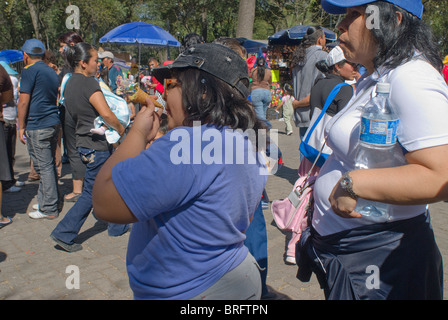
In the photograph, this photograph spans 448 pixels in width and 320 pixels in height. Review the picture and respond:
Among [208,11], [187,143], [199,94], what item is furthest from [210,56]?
[208,11]

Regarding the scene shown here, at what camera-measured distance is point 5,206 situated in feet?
19.2

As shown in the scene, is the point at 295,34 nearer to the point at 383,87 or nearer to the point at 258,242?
the point at 258,242

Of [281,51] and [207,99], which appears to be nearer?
[207,99]

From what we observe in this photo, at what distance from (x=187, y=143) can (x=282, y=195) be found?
492 cm

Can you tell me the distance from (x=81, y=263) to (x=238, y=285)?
288 cm

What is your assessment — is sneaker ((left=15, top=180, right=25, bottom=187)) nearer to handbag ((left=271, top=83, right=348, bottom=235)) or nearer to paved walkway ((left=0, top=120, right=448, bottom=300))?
paved walkway ((left=0, top=120, right=448, bottom=300))

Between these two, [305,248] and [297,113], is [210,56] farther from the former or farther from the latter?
[297,113]

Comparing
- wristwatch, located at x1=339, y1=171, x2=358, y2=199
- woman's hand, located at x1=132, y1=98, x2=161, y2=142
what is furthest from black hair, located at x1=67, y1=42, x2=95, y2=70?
wristwatch, located at x1=339, y1=171, x2=358, y2=199

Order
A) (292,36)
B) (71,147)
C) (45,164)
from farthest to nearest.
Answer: (292,36) → (71,147) → (45,164)

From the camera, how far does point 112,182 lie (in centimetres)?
146

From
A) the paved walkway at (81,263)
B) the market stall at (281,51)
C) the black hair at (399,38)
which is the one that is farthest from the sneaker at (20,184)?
the market stall at (281,51)

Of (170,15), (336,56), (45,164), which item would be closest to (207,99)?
(336,56)

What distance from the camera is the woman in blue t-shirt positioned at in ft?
4.81

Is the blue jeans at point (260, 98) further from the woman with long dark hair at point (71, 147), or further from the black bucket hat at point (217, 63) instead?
the black bucket hat at point (217, 63)
